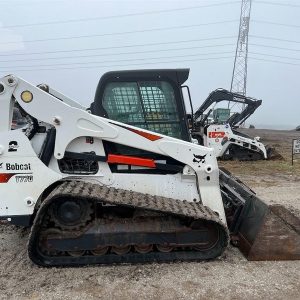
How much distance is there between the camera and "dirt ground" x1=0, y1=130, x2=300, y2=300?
4.16 metres

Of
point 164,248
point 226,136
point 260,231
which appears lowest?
point 226,136

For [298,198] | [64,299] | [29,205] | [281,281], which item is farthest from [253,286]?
[298,198]

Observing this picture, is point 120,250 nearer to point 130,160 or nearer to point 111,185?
point 111,185

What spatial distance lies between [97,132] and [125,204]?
966 mm

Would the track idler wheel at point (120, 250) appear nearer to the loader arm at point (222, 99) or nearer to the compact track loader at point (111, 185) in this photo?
the compact track loader at point (111, 185)

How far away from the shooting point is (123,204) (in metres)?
4.60

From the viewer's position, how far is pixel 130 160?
521cm

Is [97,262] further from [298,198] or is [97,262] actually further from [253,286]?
[298,198]

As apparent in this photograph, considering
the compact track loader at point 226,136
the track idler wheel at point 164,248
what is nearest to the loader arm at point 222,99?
the compact track loader at point 226,136

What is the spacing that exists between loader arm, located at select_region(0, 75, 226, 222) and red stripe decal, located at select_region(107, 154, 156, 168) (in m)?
0.17

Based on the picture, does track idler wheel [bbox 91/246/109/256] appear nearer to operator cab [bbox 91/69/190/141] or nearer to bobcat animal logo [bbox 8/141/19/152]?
bobcat animal logo [bbox 8/141/19/152]

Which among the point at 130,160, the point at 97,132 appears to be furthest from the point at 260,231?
the point at 97,132

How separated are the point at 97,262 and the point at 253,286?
1.68 metres

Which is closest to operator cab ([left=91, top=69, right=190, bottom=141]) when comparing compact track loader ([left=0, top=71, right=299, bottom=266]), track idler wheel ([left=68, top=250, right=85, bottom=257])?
compact track loader ([left=0, top=71, right=299, bottom=266])
